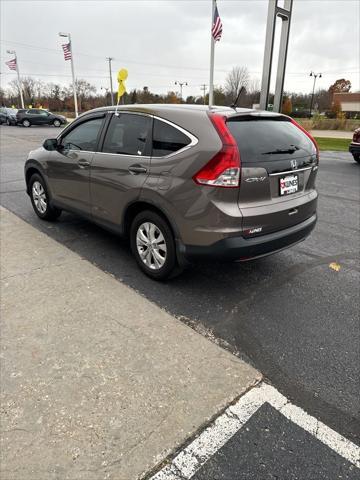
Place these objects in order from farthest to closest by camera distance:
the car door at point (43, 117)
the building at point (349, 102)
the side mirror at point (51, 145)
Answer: the building at point (349, 102)
the car door at point (43, 117)
the side mirror at point (51, 145)

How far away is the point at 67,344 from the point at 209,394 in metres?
1.15

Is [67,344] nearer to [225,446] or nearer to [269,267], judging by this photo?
[225,446]

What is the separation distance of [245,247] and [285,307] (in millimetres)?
734

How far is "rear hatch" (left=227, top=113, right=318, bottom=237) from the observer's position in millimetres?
3168

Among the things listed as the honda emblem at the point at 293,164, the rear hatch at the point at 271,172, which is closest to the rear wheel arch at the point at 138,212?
the rear hatch at the point at 271,172

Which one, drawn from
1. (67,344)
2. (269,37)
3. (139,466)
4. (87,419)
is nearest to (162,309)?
(67,344)

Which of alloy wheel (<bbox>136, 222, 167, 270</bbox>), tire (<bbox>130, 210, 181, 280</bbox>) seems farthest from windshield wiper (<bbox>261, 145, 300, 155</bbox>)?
alloy wheel (<bbox>136, 222, 167, 270</bbox>)

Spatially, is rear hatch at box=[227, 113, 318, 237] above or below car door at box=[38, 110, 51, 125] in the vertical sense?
above

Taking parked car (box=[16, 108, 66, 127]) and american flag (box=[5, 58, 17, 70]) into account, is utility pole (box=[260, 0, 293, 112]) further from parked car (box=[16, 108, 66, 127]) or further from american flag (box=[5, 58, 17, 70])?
american flag (box=[5, 58, 17, 70])

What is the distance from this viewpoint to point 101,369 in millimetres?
2564

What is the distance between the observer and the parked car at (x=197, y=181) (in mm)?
3131

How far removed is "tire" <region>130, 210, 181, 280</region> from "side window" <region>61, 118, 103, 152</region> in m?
1.23

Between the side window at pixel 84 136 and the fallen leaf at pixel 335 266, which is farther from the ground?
the side window at pixel 84 136

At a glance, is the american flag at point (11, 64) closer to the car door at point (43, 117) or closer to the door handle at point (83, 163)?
the car door at point (43, 117)
